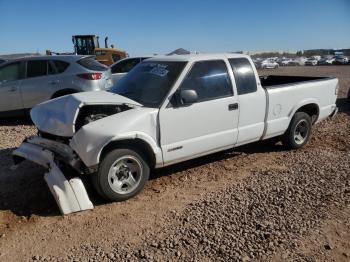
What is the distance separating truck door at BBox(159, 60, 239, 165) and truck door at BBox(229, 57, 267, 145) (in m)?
0.14

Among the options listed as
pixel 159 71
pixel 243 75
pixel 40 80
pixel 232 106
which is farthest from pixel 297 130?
pixel 40 80

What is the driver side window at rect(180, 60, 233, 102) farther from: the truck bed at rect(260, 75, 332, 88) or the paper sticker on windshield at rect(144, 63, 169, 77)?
the truck bed at rect(260, 75, 332, 88)

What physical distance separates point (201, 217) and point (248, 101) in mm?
2162

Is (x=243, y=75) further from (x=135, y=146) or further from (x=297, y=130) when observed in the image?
(x=135, y=146)

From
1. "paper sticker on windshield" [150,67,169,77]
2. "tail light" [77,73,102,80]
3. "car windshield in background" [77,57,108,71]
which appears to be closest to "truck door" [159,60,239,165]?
"paper sticker on windshield" [150,67,169,77]

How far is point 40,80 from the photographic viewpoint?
8898mm

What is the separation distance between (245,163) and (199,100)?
4.85ft

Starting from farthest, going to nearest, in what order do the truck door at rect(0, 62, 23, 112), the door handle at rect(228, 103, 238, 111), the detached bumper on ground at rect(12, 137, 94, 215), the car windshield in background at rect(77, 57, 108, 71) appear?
the car windshield in background at rect(77, 57, 108, 71)
the truck door at rect(0, 62, 23, 112)
the door handle at rect(228, 103, 238, 111)
the detached bumper on ground at rect(12, 137, 94, 215)

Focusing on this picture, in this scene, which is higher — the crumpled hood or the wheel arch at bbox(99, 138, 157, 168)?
the crumpled hood

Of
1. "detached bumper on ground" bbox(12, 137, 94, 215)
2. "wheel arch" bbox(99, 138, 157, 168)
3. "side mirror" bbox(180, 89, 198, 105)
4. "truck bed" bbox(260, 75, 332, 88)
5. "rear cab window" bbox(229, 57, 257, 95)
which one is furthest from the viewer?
"truck bed" bbox(260, 75, 332, 88)

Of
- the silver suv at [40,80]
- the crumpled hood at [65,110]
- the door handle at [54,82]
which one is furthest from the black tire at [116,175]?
the door handle at [54,82]

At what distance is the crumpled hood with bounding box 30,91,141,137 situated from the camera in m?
4.30

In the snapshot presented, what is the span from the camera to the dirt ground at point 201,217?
3344 millimetres

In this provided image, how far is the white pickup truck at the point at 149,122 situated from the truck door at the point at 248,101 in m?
0.02
